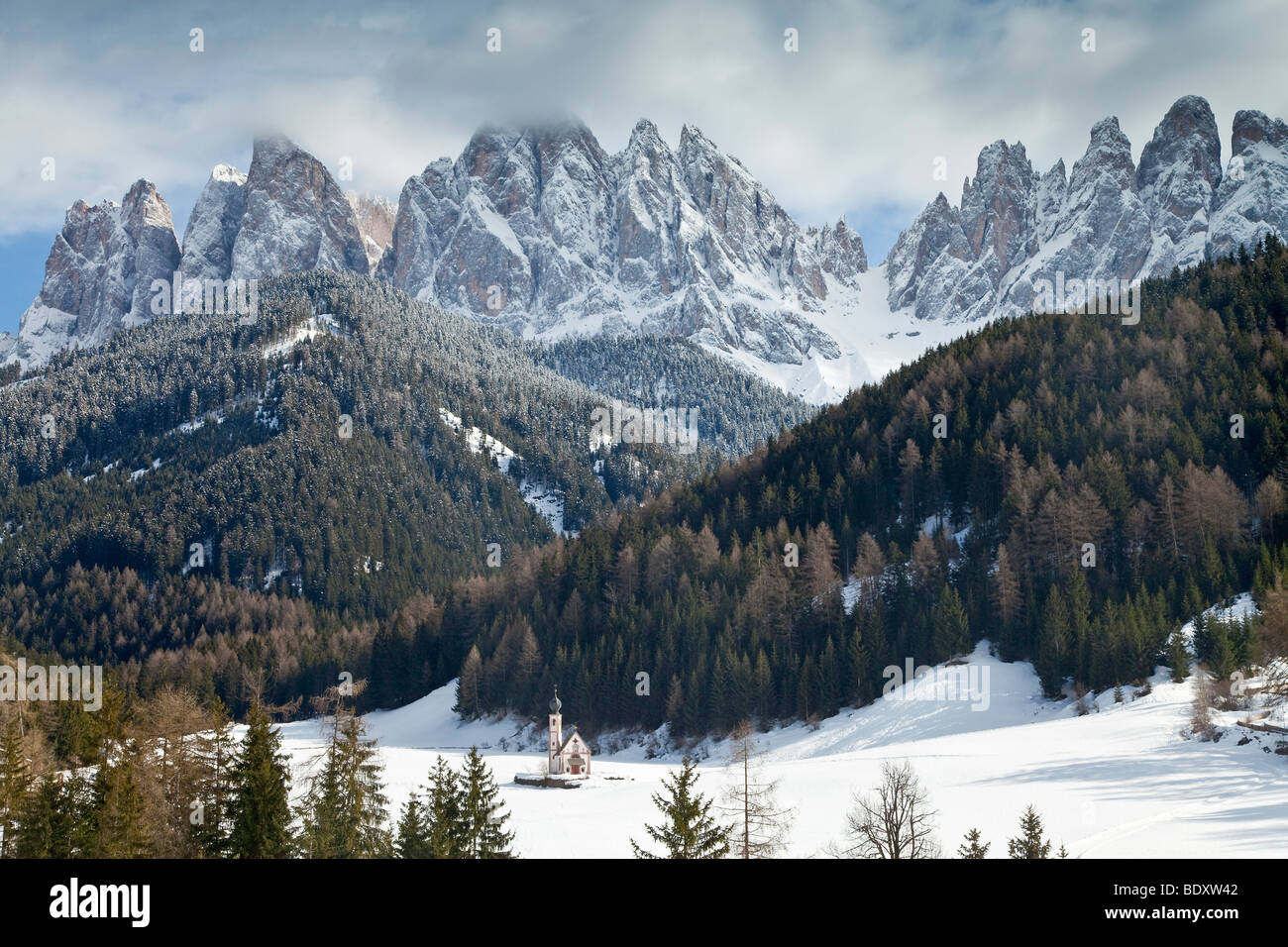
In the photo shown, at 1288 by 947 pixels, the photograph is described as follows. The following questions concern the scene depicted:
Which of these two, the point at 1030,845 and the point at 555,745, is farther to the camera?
the point at 555,745

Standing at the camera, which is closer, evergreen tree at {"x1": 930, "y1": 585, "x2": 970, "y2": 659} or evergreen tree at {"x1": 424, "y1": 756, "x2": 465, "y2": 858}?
evergreen tree at {"x1": 424, "y1": 756, "x2": 465, "y2": 858}

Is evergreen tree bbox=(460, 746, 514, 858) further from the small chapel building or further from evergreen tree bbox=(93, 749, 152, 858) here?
the small chapel building

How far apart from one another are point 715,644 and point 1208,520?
4285 centimetres

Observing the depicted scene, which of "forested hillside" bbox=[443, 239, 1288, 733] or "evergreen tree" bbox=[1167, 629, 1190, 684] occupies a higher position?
"forested hillside" bbox=[443, 239, 1288, 733]

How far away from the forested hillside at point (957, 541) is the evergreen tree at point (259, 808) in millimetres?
54244

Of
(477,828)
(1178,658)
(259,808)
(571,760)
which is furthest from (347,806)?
(1178,658)

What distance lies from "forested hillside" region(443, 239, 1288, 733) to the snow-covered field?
191 inches

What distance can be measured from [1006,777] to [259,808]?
112ft

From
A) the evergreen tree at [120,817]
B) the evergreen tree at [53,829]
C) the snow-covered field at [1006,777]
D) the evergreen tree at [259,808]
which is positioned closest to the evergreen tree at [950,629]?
the snow-covered field at [1006,777]

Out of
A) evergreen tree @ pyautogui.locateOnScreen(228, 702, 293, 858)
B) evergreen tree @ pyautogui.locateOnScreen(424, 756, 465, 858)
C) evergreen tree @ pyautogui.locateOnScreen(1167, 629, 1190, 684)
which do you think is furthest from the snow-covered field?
evergreen tree @ pyautogui.locateOnScreen(228, 702, 293, 858)

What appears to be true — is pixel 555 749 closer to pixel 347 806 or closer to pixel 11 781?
pixel 347 806

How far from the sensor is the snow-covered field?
35562 millimetres

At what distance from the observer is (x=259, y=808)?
3262 centimetres

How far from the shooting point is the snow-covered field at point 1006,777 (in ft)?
117
